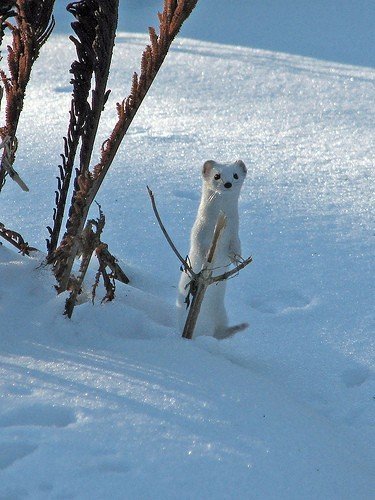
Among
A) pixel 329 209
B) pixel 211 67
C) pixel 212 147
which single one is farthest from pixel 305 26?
pixel 329 209

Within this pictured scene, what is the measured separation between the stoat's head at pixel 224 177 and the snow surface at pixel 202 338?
35cm

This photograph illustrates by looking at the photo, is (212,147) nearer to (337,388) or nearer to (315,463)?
(337,388)

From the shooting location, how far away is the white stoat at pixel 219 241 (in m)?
2.10

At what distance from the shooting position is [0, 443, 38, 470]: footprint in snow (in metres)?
1.24

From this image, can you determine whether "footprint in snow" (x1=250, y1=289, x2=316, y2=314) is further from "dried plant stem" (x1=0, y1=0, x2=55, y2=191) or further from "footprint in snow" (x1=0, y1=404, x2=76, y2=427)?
"footprint in snow" (x1=0, y1=404, x2=76, y2=427)

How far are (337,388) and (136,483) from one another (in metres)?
0.81

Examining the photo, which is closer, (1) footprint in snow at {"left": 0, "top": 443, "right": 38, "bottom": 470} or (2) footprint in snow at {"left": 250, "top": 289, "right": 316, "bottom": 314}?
(1) footprint in snow at {"left": 0, "top": 443, "right": 38, "bottom": 470}

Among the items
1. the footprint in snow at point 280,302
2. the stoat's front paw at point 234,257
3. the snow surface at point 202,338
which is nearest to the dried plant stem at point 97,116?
the snow surface at point 202,338

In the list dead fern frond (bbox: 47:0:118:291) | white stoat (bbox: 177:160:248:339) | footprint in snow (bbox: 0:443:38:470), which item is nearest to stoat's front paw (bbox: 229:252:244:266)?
white stoat (bbox: 177:160:248:339)

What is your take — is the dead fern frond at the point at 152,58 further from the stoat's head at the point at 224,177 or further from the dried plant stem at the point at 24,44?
the stoat's head at the point at 224,177

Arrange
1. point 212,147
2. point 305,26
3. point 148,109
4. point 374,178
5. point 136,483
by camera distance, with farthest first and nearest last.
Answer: point 305,26 < point 148,109 < point 212,147 < point 374,178 < point 136,483

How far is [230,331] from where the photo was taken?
6.94 ft

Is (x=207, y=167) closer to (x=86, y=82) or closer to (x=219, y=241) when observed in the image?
(x=219, y=241)

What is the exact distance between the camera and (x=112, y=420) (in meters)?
1.34
